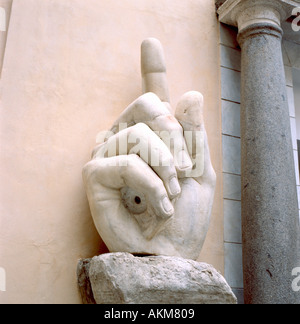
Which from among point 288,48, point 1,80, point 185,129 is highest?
point 288,48

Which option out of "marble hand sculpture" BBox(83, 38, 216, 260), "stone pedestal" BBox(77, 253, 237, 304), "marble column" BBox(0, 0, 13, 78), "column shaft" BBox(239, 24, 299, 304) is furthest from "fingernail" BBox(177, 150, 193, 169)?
"marble column" BBox(0, 0, 13, 78)

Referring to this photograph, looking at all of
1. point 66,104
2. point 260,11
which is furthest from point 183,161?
point 260,11

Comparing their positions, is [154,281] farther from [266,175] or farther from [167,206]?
[266,175]

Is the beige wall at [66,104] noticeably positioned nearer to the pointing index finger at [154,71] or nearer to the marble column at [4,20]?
the marble column at [4,20]

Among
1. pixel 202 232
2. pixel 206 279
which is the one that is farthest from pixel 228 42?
pixel 206 279

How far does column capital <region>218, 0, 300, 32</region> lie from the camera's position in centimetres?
356

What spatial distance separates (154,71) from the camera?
3.16m

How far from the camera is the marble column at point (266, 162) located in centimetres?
298

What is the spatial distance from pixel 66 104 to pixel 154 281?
1.41 meters

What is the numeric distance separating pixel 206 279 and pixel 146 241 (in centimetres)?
39

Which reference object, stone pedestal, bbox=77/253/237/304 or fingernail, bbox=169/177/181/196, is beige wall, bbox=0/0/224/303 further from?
fingernail, bbox=169/177/181/196

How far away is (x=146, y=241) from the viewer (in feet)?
8.41
